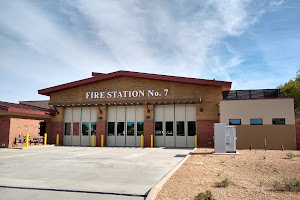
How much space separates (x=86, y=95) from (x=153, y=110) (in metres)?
7.66

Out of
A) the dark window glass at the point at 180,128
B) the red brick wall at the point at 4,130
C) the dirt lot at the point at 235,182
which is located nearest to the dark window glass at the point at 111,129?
the dark window glass at the point at 180,128

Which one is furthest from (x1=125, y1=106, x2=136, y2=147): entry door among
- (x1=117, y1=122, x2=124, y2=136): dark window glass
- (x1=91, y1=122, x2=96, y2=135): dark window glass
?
(x1=91, y1=122, x2=96, y2=135): dark window glass

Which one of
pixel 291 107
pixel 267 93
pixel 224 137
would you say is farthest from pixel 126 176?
pixel 267 93

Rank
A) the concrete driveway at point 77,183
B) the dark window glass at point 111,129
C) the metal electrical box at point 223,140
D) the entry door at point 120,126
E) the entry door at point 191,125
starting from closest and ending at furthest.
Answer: the concrete driveway at point 77,183 → the metal electrical box at point 223,140 → the entry door at point 191,125 → the entry door at point 120,126 → the dark window glass at point 111,129

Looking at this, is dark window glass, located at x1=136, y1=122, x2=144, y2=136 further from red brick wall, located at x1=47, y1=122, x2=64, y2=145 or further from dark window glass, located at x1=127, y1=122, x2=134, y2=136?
red brick wall, located at x1=47, y1=122, x2=64, y2=145

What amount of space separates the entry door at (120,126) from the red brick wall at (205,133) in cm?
767

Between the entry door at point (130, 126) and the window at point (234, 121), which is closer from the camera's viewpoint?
the window at point (234, 121)

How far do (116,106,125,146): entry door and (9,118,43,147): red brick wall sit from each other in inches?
330

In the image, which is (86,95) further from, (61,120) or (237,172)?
(237,172)

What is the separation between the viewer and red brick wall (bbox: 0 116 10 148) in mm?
23516

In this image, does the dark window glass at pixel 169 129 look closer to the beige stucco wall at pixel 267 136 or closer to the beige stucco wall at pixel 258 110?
the beige stucco wall at pixel 258 110

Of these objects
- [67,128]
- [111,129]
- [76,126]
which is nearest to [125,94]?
[111,129]

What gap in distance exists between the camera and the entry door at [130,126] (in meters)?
26.4

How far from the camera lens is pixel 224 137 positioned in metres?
18.3
